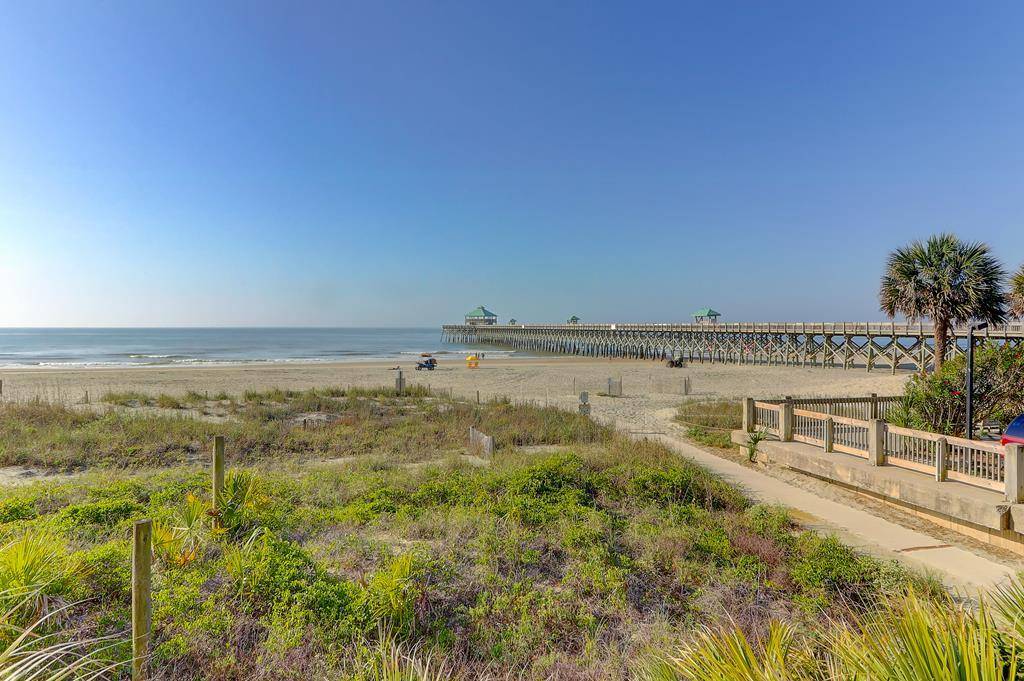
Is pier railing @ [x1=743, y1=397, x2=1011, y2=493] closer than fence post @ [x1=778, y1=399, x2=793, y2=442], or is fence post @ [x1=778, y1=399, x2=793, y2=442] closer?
pier railing @ [x1=743, y1=397, x2=1011, y2=493]

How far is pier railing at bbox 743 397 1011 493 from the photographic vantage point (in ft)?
23.9

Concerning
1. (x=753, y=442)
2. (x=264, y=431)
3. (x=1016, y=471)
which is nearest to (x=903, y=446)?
(x=1016, y=471)

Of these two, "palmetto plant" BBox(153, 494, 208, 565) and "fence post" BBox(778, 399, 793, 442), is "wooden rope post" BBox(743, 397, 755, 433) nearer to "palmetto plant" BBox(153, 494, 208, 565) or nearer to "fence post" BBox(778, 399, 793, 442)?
"fence post" BBox(778, 399, 793, 442)

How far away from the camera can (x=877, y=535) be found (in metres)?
6.99

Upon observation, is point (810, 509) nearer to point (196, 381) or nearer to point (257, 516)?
point (257, 516)

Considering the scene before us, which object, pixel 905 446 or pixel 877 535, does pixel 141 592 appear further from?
pixel 905 446

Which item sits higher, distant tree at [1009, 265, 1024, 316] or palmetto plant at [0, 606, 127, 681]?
distant tree at [1009, 265, 1024, 316]

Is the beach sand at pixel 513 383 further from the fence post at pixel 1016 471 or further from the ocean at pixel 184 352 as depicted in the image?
the ocean at pixel 184 352

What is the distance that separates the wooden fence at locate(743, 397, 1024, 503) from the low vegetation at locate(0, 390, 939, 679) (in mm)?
2735

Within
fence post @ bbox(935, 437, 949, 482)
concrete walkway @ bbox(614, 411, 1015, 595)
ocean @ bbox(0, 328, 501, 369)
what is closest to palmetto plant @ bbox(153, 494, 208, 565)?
concrete walkway @ bbox(614, 411, 1015, 595)

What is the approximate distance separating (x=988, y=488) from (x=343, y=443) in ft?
38.7

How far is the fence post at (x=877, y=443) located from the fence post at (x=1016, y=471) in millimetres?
2160

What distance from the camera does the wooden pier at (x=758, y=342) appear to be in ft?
128

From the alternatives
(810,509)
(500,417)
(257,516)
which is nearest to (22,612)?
(257,516)
